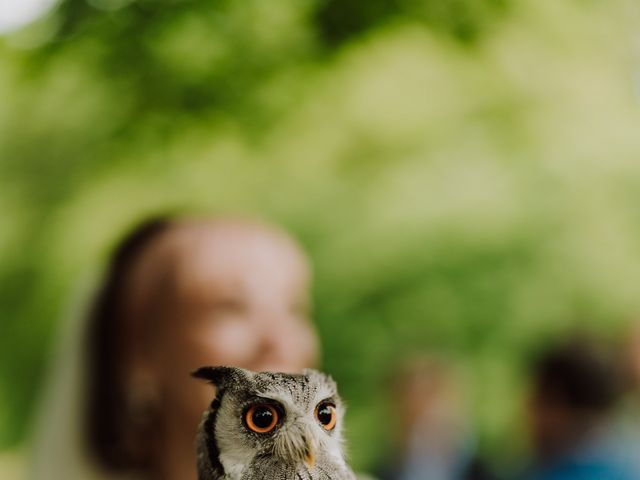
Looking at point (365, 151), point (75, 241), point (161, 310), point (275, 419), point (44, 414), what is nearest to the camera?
point (275, 419)

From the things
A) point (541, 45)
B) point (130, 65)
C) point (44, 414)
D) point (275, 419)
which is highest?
point (130, 65)

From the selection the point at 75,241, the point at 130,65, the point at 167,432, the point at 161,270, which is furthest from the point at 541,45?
the point at 167,432

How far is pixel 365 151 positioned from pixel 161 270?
2803mm

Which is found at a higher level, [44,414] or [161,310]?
[161,310]

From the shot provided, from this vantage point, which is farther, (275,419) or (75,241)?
(75,241)

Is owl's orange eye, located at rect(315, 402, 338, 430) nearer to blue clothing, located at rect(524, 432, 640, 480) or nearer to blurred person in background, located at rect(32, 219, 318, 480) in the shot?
blurred person in background, located at rect(32, 219, 318, 480)

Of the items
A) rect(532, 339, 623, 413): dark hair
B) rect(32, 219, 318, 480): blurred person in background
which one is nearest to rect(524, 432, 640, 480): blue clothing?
rect(532, 339, 623, 413): dark hair

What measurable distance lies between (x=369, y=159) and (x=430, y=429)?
5.50ft

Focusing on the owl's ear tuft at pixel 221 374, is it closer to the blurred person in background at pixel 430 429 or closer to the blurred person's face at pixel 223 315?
the blurred person's face at pixel 223 315

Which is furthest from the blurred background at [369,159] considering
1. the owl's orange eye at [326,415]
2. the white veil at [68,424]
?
the owl's orange eye at [326,415]

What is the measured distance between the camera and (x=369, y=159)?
435 centimetres

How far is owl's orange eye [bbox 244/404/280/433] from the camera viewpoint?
31.3 inches

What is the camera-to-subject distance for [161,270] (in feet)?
5.46

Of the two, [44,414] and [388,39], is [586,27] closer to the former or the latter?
[388,39]
